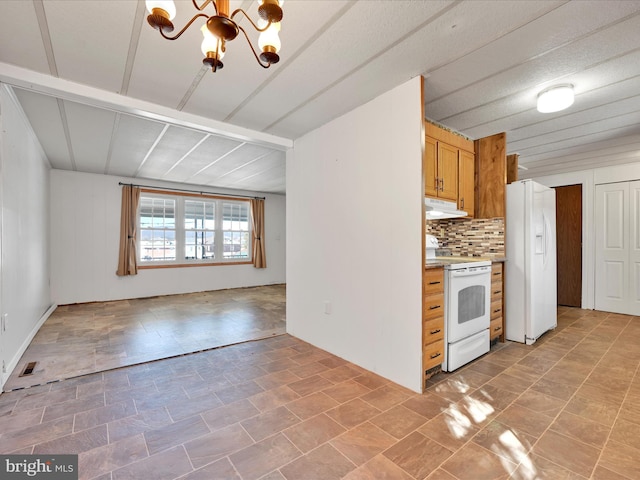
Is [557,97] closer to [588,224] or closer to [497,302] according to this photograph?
[497,302]

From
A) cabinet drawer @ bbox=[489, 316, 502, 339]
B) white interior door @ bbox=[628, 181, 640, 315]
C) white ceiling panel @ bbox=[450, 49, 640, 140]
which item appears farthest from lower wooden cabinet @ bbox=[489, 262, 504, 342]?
white interior door @ bbox=[628, 181, 640, 315]

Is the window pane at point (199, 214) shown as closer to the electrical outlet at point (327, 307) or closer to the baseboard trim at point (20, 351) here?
the baseboard trim at point (20, 351)

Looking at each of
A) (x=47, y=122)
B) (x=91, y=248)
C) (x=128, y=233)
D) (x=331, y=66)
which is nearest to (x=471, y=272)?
(x=331, y=66)

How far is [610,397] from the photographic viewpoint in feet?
7.07

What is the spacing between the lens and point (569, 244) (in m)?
5.04

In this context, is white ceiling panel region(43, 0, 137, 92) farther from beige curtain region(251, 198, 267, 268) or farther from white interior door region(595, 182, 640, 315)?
white interior door region(595, 182, 640, 315)

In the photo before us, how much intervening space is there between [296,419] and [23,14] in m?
2.83

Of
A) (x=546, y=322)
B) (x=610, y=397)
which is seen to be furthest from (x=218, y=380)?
(x=546, y=322)

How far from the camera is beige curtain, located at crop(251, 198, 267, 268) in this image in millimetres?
7410

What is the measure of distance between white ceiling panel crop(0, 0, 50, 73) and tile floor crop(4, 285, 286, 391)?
2.39 meters

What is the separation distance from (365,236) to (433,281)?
0.69m

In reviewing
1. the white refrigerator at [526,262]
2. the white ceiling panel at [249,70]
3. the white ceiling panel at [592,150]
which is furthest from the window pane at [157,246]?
the white ceiling panel at [592,150]

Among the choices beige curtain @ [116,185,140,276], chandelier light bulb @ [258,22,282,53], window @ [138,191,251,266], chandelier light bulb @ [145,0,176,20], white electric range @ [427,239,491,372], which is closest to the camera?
chandelier light bulb @ [145,0,176,20]

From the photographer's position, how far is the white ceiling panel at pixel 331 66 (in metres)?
1.64
